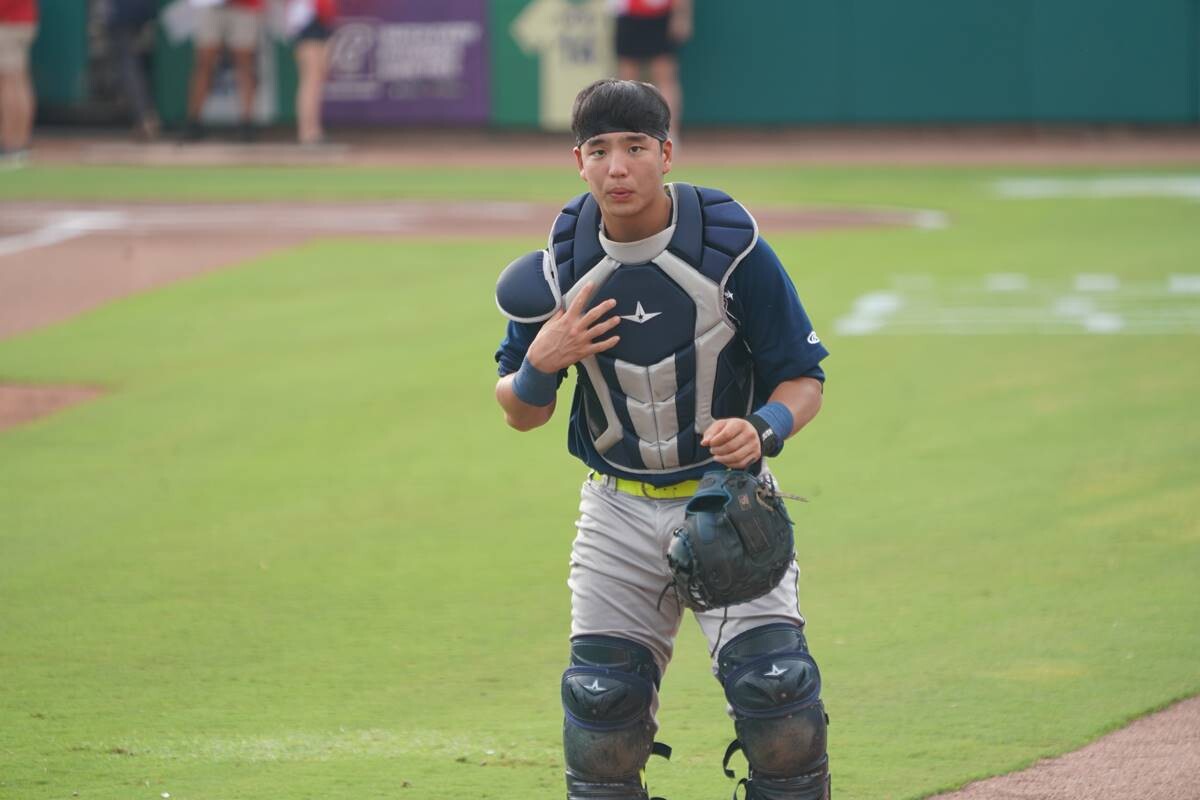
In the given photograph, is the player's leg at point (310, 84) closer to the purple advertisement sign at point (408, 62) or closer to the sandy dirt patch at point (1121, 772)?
the purple advertisement sign at point (408, 62)

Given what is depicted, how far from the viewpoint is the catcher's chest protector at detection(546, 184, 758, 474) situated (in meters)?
4.17

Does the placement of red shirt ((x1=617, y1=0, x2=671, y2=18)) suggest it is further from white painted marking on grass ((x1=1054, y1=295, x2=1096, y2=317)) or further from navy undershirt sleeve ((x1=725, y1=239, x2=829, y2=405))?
navy undershirt sleeve ((x1=725, y1=239, x2=829, y2=405))

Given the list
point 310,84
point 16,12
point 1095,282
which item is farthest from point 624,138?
point 310,84

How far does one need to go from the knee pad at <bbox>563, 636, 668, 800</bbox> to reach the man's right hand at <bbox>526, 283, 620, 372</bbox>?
651 millimetres

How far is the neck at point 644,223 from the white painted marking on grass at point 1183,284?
9.50 metres

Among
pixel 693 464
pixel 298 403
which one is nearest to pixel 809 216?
pixel 298 403

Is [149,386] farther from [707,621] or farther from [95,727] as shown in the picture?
[707,621]

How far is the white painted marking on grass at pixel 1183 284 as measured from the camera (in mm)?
12945

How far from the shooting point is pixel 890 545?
286 inches

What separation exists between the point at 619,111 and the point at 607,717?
1.35m

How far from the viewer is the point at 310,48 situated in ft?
70.0

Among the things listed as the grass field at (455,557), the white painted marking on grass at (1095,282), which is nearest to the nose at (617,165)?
the grass field at (455,557)

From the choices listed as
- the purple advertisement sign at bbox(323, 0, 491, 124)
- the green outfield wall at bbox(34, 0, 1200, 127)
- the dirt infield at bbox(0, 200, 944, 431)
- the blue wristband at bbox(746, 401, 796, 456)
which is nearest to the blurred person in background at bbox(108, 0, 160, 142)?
the purple advertisement sign at bbox(323, 0, 491, 124)

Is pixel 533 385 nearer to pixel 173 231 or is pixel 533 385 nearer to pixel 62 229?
pixel 173 231
